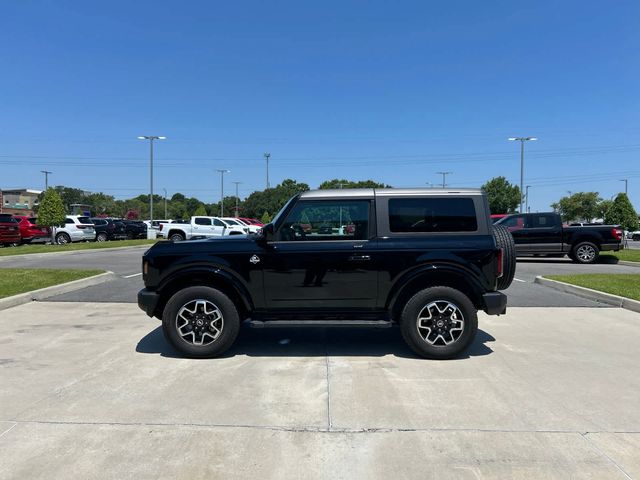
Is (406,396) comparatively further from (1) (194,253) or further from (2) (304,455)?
(1) (194,253)

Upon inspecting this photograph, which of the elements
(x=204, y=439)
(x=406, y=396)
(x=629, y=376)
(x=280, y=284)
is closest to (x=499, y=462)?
(x=406, y=396)

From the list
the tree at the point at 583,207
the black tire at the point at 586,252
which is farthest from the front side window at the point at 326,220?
the tree at the point at 583,207

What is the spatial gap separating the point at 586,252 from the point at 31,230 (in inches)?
1083

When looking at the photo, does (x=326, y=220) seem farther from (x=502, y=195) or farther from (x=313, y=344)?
(x=502, y=195)

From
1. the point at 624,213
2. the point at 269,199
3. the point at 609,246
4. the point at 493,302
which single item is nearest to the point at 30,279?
the point at 493,302

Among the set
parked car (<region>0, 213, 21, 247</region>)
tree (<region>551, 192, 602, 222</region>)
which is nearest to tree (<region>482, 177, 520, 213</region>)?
tree (<region>551, 192, 602, 222</region>)

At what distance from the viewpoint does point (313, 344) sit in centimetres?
613

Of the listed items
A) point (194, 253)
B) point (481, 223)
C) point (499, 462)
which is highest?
point (481, 223)

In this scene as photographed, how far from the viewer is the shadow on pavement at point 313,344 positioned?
18.8 feet

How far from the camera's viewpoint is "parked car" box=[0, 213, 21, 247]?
80.6 ft

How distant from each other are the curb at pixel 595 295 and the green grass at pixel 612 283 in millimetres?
203

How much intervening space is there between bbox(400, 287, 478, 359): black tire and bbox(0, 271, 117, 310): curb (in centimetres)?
691

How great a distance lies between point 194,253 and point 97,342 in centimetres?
196

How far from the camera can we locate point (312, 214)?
5586 millimetres
